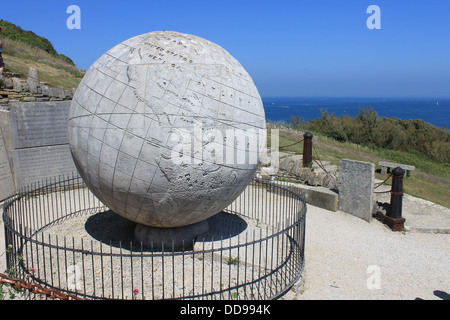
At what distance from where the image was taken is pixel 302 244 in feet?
22.4

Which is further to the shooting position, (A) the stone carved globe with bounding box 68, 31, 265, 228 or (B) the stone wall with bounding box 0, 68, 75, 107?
(B) the stone wall with bounding box 0, 68, 75, 107

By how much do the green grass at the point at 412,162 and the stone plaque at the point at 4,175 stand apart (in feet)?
31.0

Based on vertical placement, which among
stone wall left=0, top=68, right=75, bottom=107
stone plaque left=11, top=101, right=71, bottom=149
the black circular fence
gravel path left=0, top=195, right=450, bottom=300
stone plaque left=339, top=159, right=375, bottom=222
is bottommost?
gravel path left=0, top=195, right=450, bottom=300

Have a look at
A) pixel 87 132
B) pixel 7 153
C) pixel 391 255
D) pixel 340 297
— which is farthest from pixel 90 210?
pixel 391 255

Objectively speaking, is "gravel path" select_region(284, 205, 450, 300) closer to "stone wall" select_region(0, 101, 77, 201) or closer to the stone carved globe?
the stone carved globe

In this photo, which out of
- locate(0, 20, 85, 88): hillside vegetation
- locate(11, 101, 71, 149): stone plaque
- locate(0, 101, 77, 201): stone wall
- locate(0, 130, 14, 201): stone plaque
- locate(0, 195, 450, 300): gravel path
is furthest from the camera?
locate(0, 20, 85, 88): hillside vegetation

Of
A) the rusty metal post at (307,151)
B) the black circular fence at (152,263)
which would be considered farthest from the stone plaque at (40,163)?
the rusty metal post at (307,151)

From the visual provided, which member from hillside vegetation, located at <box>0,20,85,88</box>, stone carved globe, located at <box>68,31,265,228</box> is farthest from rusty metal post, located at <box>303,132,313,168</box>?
hillside vegetation, located at <box>0,20,85,88</box>

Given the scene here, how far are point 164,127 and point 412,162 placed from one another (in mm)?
16839

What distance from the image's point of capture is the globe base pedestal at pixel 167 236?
6930 mm

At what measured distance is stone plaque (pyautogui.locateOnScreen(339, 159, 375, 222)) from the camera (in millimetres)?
9539

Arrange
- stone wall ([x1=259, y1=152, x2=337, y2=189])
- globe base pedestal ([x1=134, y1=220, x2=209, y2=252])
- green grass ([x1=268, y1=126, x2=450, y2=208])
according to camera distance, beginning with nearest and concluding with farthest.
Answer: globe base pedestal ([x1=134, y1=220, x2=209, y2=252])
stone wall ([x1=259, y1=152, x2=337, y2=189])
green grass ([x1=268, y1=126, x2=450, y2=208])

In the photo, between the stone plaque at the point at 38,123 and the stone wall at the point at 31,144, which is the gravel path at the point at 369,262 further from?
the stone plaque at the point at 38,123

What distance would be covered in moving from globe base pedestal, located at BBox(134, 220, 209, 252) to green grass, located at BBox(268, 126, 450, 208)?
6906 millimetres
